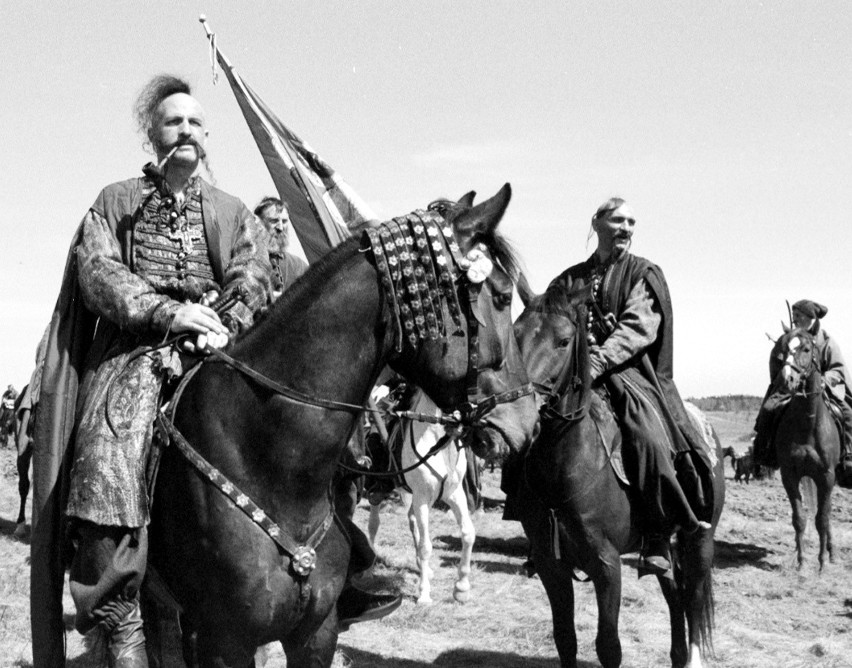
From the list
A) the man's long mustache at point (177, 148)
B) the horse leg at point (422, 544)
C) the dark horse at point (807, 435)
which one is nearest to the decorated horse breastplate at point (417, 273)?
the man's long mustache at point (177, 148)

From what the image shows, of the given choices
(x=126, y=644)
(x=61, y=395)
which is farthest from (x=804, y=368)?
(x=126, y=644)

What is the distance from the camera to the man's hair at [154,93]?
4074mm

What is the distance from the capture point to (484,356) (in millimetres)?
3117

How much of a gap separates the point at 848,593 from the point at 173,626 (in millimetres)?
7766

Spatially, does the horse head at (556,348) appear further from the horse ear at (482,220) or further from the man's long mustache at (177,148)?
the horse ear at (482,220)

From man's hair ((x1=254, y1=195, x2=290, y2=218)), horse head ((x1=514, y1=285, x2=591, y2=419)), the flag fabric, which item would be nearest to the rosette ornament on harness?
the flag fabric

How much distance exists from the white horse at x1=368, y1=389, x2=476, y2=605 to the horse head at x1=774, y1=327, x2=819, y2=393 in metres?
4.32

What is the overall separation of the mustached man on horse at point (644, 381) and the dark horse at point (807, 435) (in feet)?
17.3

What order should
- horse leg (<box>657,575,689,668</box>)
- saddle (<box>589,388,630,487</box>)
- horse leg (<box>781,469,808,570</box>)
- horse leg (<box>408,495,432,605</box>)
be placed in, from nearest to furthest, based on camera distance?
saddle (<box>589,388,630,487</box>) → horse leg (<box>657,575,689,668</box>) → horse leg (<box>408,495,432,605</box>) → horse leg (<box>781,469,808,570</box>)

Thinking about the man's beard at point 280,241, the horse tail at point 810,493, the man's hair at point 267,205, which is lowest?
the horse tail at point 810,493

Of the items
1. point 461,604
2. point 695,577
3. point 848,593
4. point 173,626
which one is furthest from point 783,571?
point 173,626

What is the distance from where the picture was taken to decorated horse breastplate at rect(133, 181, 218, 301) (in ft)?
12.4

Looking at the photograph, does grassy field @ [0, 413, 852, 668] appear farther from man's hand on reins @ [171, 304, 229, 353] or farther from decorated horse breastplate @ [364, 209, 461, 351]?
decorated horse breastplate @ [364, 209, 461, 351]

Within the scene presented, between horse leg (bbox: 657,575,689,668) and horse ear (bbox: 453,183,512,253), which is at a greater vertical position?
horse ear (bbox: 453,183,512,253)
